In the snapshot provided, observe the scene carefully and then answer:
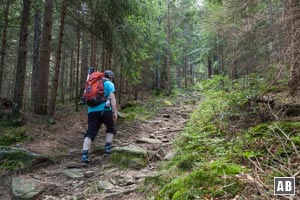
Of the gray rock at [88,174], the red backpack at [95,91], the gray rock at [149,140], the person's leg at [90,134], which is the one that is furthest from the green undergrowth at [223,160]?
the red backpack at [95,91]

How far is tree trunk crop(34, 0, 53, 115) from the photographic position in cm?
1024

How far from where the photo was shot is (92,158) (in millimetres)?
6355

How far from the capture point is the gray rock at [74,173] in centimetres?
536

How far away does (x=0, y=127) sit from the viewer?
809 centimetres

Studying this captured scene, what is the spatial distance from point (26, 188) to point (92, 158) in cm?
181

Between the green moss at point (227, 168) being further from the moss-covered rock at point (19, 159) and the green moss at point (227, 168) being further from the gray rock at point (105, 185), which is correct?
the moss-covered rock at point (19, 159)

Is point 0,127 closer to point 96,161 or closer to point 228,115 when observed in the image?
point 96,161

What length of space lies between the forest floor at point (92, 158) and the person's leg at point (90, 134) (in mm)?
238

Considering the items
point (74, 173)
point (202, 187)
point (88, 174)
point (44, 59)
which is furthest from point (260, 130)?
point (44, 59)

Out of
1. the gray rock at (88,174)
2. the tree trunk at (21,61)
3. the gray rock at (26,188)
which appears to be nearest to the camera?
the gray rock at (26,188)

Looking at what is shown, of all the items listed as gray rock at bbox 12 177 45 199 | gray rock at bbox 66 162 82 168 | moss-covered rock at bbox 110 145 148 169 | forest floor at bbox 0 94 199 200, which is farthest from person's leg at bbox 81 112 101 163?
gray rock at bbox 12 177 45 199

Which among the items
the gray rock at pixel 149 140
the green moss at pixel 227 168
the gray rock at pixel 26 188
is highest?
the green moss at pixel 227 168

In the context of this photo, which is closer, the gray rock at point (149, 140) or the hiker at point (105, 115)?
the hiker at point (105, 115)

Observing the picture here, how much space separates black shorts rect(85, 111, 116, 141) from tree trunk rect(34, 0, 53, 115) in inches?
188
